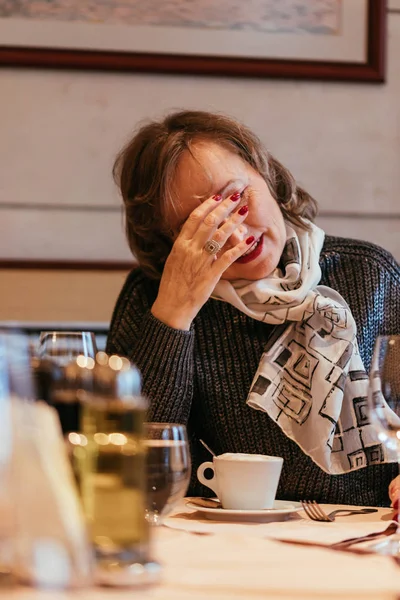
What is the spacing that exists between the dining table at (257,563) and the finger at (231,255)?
2.02ft

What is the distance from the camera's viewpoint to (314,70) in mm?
2424

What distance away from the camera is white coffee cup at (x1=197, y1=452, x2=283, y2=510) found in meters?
1.14

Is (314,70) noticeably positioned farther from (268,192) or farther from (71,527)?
(71,527)

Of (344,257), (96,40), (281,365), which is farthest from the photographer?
(96,40)

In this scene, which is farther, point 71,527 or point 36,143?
point 36,143

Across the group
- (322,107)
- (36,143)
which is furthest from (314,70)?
(36,143)

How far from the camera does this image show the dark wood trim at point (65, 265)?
91.7 inches

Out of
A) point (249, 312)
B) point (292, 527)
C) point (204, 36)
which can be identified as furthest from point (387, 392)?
point (204, 36)

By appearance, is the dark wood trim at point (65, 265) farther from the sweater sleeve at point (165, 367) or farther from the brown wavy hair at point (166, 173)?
the sweater sleeve at point (165, 367)

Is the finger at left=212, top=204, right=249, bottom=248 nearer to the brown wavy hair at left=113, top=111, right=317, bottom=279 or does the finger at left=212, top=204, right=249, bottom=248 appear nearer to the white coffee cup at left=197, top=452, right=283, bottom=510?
the brown wavy hair at left=113, top=111, right=317, bottom=279

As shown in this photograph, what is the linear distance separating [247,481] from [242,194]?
71 centimetres

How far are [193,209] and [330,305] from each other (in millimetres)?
319

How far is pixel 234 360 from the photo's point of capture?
173 cm

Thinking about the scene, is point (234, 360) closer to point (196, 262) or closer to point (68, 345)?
point (196, 262)
